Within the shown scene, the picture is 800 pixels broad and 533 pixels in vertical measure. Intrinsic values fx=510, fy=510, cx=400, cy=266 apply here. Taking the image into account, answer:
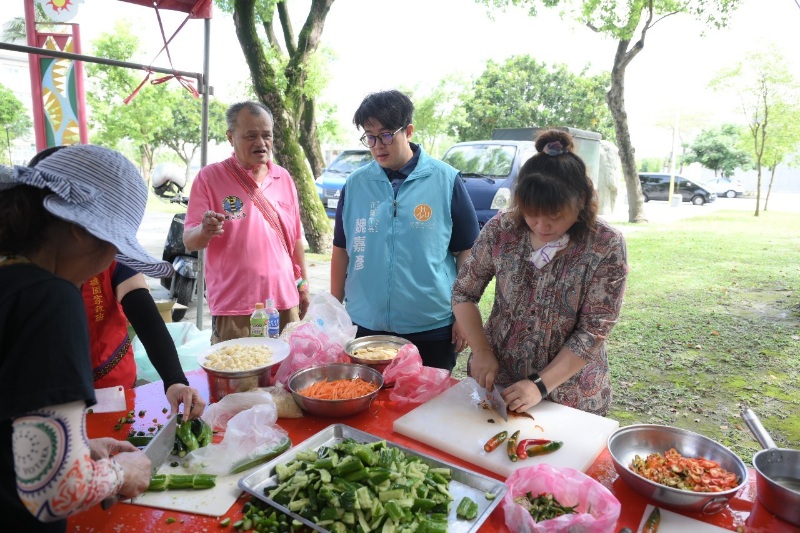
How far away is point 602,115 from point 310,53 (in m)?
22.5

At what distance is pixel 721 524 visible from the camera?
133 cm

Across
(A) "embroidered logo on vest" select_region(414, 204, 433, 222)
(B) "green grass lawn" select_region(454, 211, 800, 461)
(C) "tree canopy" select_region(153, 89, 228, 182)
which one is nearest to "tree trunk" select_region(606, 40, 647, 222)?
(B) "green grass lawn" select_region(454, 211, 800, 461)

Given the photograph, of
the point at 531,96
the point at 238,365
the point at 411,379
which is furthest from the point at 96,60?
the point at 531,96

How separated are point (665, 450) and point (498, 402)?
21.9 inches

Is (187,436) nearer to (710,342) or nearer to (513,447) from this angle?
(513,447)

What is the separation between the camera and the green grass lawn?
13.2 ft

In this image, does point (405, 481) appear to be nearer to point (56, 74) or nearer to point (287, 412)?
point (287, 412)

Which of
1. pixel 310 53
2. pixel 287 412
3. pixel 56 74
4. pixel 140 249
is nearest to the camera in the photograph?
pixel 140 249

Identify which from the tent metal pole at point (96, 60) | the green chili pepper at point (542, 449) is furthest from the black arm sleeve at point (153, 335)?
the tent metal pole at point (96, 60)

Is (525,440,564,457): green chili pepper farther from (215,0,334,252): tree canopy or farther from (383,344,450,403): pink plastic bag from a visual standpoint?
(215,0,334,252): tree canopy

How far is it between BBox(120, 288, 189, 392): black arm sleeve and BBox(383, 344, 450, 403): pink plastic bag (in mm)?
794

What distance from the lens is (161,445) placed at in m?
1.52

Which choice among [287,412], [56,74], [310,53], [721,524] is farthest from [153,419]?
[310,53]

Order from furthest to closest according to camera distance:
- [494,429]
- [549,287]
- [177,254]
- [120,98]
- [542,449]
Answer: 1. [120,98]
2. [177,254]
3. [549,287]
4. [494,429]
5. [542,449]
